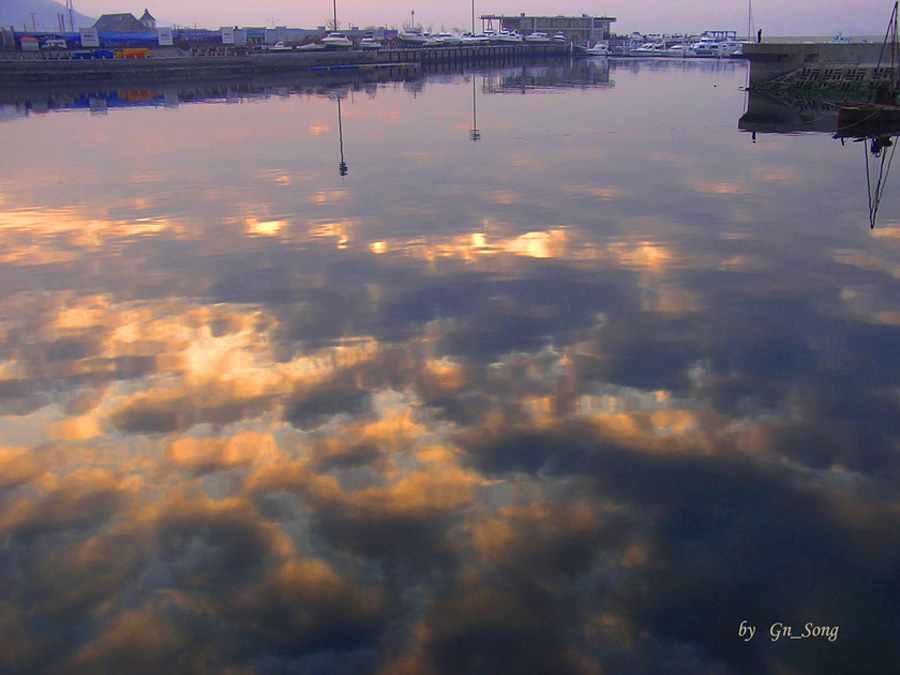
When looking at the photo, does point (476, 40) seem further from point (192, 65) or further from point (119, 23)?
point (192, 65)

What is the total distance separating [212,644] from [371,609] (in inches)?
59.7

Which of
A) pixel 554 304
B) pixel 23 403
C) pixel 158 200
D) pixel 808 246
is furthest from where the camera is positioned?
pixel 158 200

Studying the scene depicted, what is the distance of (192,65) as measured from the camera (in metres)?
105

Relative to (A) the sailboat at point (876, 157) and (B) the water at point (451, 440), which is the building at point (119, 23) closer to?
(A) the sailboat at point (876, 157)

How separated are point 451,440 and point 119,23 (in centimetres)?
21153

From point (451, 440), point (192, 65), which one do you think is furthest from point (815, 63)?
point (192, 65)

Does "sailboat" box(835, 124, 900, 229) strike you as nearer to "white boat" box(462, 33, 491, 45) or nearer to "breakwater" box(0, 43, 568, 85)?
"breakwater" box(0, 43, 568, 85)

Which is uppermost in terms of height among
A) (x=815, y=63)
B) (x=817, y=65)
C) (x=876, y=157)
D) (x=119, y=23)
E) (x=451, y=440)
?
(x=119, y=23)

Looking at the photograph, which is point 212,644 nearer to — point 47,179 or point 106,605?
point 106,605

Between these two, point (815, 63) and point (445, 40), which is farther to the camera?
point (445, 40)

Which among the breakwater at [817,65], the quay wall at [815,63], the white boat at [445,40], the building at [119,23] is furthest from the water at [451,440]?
the building at [119,23]

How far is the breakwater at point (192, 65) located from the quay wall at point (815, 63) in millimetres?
69574

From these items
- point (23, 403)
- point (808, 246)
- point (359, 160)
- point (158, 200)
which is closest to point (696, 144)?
point (359, 160)

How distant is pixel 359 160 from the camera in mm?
36312
